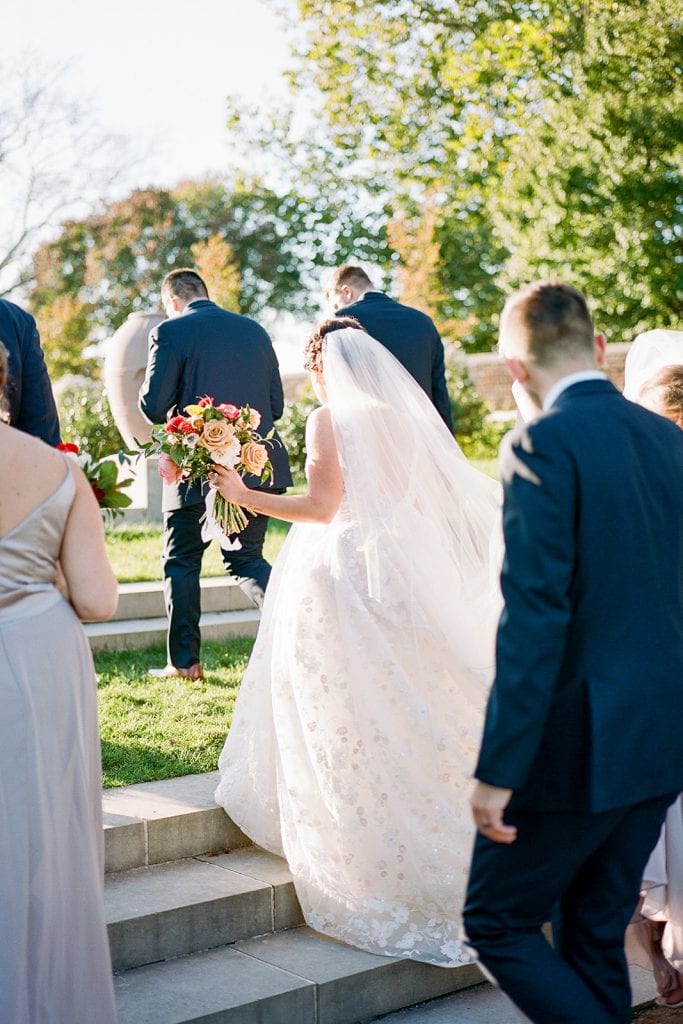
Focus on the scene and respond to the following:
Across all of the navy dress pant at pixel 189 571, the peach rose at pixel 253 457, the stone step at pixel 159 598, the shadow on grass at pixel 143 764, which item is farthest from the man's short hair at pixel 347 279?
the shadow on grass at pixel 143 764

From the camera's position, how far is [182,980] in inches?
153

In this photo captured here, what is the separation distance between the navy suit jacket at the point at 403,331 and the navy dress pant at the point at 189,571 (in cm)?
120

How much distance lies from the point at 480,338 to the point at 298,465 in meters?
24.0

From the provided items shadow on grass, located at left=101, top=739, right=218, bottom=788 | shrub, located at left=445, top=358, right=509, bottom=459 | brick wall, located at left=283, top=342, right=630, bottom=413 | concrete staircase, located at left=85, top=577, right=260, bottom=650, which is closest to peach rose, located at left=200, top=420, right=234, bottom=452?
shadow on grass, located at left=101, top=739, right=218, bottom=788

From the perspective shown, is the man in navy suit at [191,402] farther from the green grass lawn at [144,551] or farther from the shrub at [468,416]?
the shrub at [468,416]

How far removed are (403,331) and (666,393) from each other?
8.93 feet

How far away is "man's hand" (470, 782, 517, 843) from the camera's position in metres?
2.59

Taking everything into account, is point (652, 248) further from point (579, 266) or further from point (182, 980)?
point (182, 980)

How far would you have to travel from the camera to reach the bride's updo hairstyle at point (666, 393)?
13.7ft

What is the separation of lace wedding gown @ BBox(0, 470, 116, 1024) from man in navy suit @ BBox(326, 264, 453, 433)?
12.3 ft

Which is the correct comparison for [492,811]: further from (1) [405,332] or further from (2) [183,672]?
(1) [405,332]

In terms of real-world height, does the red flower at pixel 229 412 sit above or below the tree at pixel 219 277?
below

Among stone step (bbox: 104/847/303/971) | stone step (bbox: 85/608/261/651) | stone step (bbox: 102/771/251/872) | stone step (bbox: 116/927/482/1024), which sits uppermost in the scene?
stone step (bbox: 85/608/261/651)

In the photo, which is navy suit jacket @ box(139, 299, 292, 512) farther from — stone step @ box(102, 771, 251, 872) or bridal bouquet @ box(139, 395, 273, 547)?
stone step @ box(102, 771, 251, 872)
